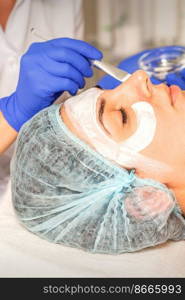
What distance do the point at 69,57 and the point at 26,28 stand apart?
0.54 m

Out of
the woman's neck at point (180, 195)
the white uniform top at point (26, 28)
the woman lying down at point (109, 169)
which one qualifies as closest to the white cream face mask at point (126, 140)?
the woman lying down at point (109, 169)

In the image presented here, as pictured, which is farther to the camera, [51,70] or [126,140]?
[51,70]

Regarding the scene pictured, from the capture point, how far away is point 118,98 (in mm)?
1407

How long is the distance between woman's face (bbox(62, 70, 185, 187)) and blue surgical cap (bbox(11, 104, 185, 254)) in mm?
76

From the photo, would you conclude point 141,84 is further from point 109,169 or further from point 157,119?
point 109,169

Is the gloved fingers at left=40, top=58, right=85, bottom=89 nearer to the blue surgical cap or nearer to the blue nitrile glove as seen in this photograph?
the blue nitrile glove

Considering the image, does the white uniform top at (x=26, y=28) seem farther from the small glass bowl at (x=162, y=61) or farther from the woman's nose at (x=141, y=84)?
the woman's nose at (x=141, y=84)

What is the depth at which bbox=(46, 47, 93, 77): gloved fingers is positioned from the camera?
146 cm

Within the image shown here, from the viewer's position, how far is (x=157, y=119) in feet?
4.52

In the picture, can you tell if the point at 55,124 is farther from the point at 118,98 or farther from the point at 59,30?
the point at 59,30

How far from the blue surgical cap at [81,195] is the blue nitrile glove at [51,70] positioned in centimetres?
9

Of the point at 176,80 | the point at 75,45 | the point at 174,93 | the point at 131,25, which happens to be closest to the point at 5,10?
the point at 75,45

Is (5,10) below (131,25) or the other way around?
the other way around

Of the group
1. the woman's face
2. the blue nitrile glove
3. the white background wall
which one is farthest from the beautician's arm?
the white background wall
